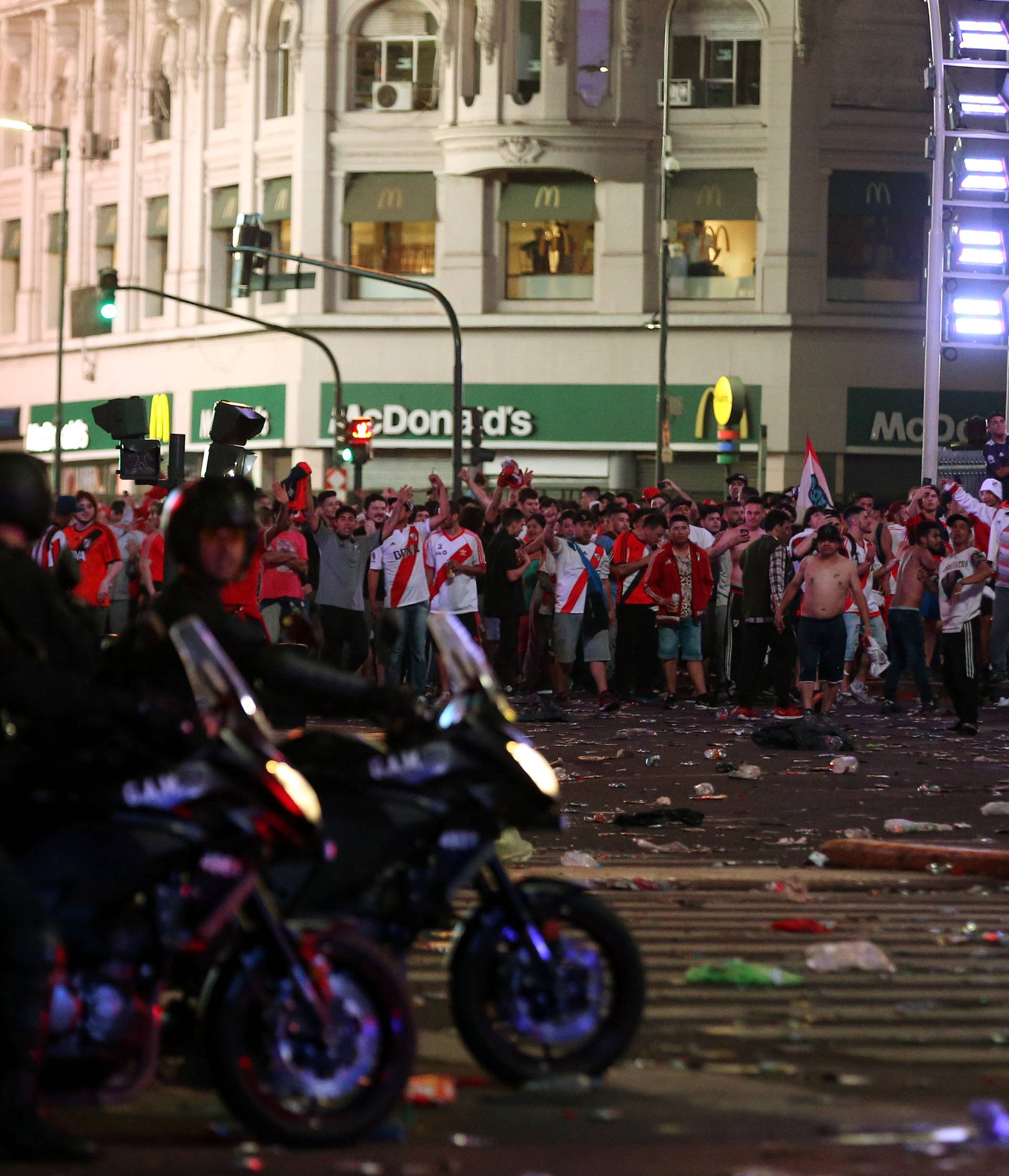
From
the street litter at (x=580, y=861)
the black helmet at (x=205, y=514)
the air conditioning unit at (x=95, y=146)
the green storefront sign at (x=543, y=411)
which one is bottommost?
the street litter at (x=580, y=861)

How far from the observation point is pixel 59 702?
539 cm

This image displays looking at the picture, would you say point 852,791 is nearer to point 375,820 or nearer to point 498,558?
point 498,558

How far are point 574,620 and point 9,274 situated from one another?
37600 mm

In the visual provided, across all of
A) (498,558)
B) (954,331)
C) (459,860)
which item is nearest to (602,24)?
(954,331)

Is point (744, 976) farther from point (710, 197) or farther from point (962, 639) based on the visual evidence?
point (710, 197)

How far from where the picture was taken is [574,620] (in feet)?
68.6

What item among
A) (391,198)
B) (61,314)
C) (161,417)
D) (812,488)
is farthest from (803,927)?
(61,314)

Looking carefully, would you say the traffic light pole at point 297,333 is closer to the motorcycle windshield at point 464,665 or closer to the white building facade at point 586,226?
the white building facade at point 586,226

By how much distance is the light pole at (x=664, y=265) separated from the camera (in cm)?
3759

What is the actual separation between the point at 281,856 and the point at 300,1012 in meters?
0.36

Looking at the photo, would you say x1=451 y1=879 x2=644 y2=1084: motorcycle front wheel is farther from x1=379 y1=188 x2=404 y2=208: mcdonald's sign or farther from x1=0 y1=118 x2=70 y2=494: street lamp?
x1=0 y1=118 x2=70 y2=494: street lamp

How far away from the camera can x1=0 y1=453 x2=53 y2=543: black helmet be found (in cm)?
576

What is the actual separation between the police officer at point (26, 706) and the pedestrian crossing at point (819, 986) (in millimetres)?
1883

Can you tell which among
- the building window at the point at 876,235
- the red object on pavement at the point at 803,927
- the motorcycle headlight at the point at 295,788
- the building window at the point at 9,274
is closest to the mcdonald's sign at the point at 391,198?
the building window at the point at 876,235
